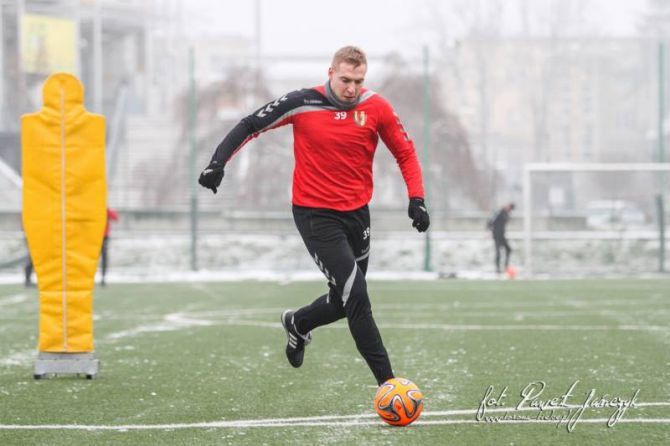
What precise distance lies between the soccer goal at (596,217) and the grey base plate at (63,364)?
18.6 metres

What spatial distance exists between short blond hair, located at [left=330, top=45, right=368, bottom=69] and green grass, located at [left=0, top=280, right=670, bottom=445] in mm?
1850

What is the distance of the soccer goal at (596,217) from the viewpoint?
26328mm

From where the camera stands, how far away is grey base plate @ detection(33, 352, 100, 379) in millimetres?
7945

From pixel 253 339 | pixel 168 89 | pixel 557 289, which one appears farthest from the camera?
pixel 168 89

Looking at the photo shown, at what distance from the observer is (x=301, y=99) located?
6.34 m

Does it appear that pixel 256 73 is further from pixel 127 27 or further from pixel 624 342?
pixel 127 27

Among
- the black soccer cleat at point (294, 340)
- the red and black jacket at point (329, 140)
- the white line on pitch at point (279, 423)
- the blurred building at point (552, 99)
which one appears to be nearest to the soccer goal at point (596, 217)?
the blurred building at point (552, 99)

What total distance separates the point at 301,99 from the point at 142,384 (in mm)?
2370

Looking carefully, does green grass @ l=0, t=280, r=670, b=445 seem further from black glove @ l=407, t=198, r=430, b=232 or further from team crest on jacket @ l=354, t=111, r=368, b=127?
team crest on jacket @ l=354, t=111, r=368, b=127

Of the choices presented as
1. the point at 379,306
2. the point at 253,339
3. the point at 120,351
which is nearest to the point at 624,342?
the point at 253,339

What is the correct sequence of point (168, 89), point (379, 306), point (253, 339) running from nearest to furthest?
1. point (253, 339)
2. point (379, 306)
3. point (168, 89)

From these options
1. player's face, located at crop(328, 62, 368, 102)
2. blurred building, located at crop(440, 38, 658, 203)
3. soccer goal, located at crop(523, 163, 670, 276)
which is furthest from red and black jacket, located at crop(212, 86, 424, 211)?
blurred building, located at crop(440, 38, 658, 203)

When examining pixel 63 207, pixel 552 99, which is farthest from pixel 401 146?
pixel 552 99

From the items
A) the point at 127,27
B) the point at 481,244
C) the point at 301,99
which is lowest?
the point at 481,244
